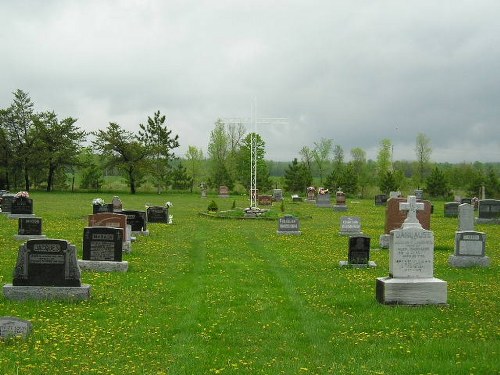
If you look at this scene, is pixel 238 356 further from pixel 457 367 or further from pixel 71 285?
pixel 71 285

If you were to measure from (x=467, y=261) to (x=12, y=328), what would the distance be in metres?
13.2

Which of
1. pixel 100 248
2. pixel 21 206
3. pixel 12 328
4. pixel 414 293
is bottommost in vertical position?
pixel 12 328

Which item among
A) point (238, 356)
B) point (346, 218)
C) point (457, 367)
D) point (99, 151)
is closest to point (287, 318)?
point (238, 356)

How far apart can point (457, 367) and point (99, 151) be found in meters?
66.5

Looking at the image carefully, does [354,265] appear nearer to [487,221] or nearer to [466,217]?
[466,217]

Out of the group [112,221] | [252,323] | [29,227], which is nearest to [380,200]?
[29,227]

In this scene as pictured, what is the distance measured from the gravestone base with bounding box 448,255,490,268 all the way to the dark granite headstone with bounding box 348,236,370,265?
2699 millimetres

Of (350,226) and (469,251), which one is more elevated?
(350,226)

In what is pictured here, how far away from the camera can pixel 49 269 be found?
1207 cm

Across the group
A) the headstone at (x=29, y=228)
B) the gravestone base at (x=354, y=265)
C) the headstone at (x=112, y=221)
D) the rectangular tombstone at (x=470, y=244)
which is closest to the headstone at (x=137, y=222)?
the headstone at (x=29, y=228)

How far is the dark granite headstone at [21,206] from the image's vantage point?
31872mm

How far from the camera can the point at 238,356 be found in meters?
8.65

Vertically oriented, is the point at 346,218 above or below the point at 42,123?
below

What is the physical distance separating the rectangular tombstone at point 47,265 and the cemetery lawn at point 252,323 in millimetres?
530
